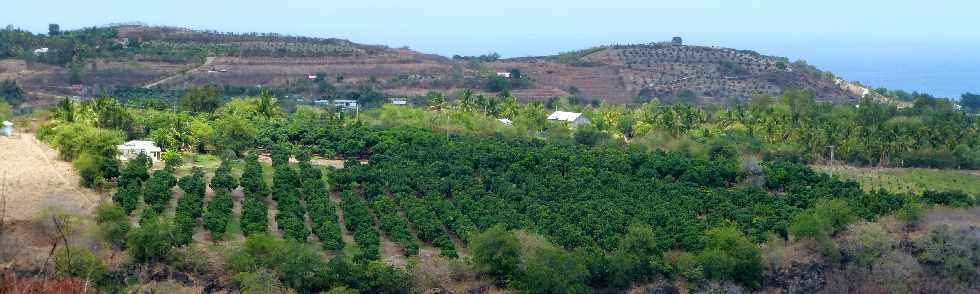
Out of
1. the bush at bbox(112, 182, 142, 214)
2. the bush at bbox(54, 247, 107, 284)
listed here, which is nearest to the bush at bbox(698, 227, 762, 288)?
the bush at bbox(54, 247, 107, 284)

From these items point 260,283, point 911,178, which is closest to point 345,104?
point 911,178

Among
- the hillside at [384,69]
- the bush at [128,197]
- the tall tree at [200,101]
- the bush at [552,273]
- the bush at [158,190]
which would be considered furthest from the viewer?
the hillside at [384,69]

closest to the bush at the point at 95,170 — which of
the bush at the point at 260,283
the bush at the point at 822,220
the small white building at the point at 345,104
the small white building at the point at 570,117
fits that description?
the bush at the point at 260,283

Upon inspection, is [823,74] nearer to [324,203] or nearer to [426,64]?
[426,64]

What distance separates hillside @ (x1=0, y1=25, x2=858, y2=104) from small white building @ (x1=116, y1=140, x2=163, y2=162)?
2310 centimetres

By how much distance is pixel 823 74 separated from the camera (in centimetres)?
7538

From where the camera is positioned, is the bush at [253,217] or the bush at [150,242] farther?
the bush at [253,217]

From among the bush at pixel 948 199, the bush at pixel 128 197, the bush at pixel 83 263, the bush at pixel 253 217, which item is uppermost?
the bush at pixel 948 199

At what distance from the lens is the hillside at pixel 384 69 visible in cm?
6262

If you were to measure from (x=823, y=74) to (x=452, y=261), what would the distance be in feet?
181

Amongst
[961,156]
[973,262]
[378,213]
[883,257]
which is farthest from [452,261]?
[961,156]

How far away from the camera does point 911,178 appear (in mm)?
39250

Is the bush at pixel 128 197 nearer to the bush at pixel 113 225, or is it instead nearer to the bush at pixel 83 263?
the bush at pixel 113 225

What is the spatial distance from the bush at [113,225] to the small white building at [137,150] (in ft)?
30.1
